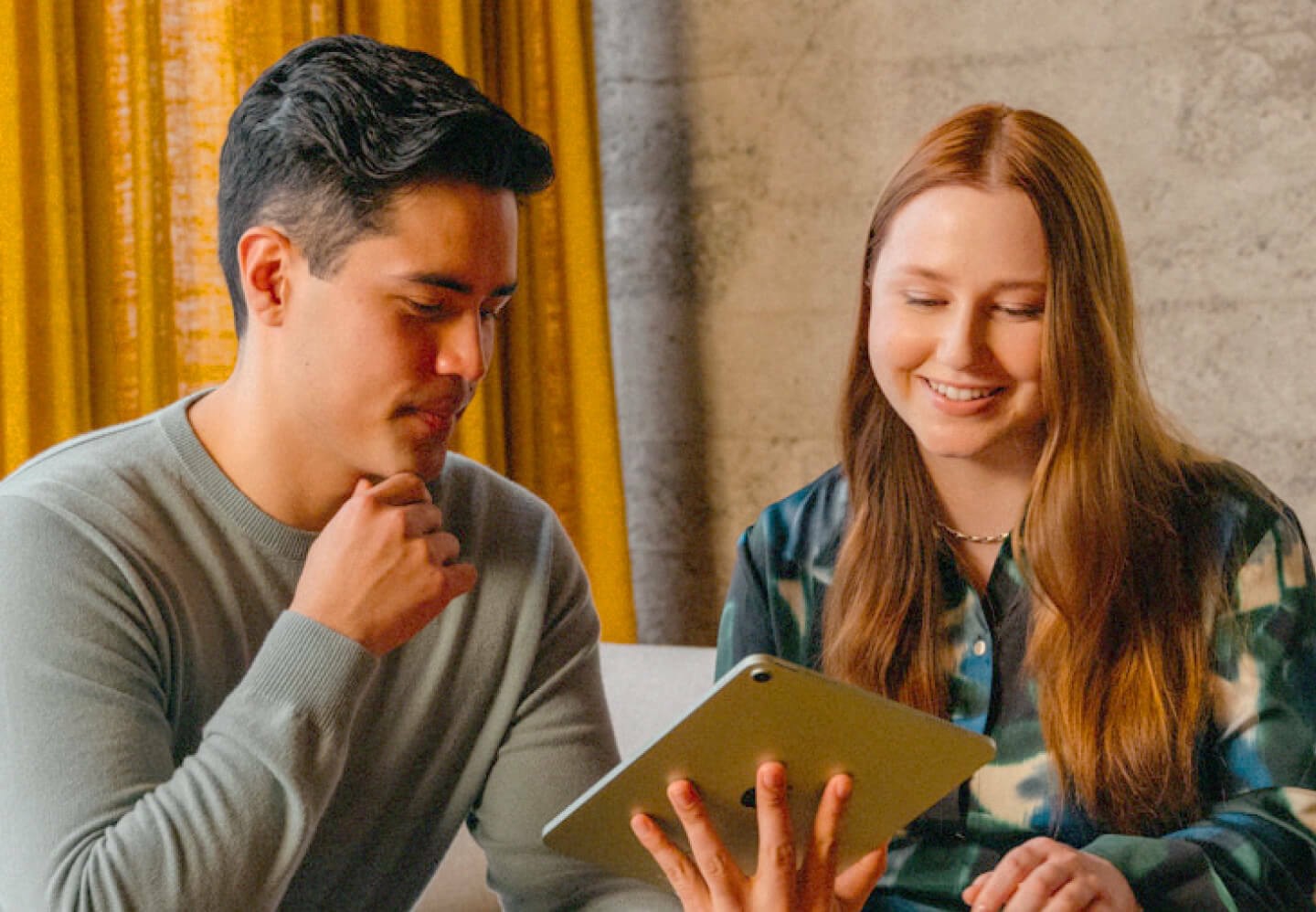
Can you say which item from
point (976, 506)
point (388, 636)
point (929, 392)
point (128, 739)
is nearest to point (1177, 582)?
point (976, 506)

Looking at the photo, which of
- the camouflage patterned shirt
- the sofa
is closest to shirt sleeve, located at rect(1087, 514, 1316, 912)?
the camouflage patterned shirt

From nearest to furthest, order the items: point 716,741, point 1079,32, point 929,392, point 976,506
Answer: point 716,741 < point 929,392 < point 976,506 < point 1079,32

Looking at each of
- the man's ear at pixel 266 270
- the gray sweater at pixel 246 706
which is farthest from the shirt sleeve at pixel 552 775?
the man's ear at pixel 266 270

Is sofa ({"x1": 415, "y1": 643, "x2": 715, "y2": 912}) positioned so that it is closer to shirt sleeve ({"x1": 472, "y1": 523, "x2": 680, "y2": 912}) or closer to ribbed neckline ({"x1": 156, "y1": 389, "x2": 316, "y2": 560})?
shirt sleeve ({"x1": 472, "y1": 523, "x2": 680, "y2": 912})

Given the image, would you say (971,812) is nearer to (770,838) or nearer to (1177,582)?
(1177,582)

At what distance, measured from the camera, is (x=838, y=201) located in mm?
3137

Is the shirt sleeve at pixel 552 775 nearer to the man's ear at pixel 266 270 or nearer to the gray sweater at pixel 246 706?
the gray sweater at pixel 246 706

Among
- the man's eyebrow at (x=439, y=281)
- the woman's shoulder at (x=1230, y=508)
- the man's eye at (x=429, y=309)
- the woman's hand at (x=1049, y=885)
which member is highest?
the man's eyebrow at (x=439, y=281)

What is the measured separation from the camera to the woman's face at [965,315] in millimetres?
1490

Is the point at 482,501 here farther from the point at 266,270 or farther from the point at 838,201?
the point at 838,201

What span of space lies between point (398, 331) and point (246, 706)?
14.4 inches

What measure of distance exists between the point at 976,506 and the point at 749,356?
5.35 ft

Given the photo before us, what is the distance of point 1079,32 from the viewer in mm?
2879

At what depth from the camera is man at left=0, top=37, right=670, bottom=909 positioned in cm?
118
